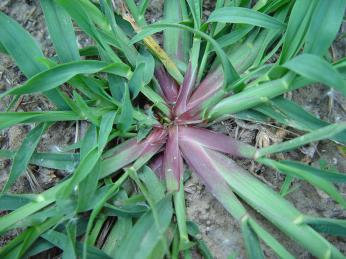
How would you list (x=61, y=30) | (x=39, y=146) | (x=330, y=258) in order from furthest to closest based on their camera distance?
1. (x=39, y=146)
2. (x=61, y=30)
3. (x=330, y=258)

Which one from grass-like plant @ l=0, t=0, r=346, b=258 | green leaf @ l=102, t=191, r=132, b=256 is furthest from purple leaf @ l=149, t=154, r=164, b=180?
green leaf @ l=102, t=191, r=132, b=256

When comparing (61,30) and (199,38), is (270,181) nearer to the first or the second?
(199,38)

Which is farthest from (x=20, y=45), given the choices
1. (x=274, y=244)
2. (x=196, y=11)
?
(x=274, y=244)

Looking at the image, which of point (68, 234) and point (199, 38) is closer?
point (68, 234)

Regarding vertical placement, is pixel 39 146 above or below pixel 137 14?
below

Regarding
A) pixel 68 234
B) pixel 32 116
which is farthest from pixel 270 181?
pixel 32 116

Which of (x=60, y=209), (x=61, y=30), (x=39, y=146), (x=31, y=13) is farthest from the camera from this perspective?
(x=31, y=13)

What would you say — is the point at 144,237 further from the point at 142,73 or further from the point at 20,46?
the point at 20,46
